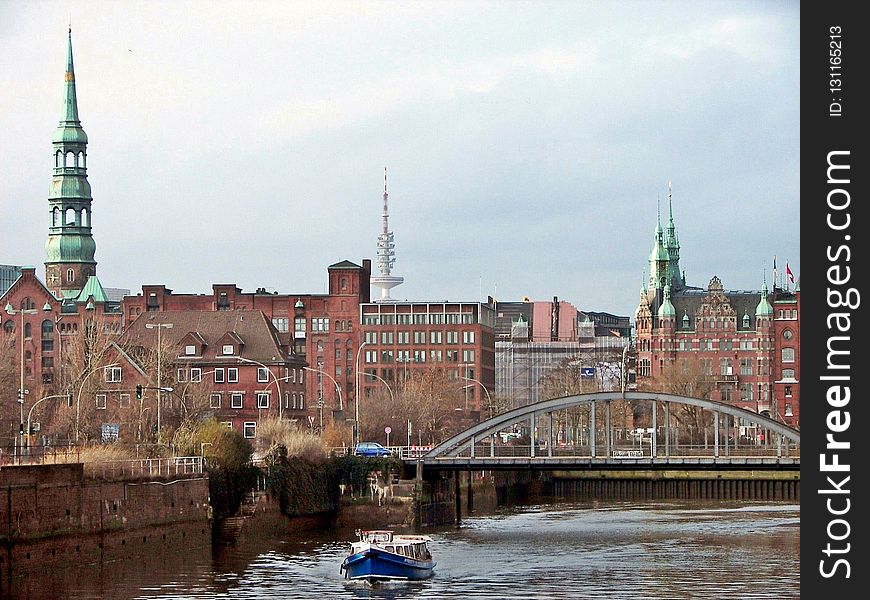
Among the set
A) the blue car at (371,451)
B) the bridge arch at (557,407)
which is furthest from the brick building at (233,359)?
the bridge arch at (557,407)

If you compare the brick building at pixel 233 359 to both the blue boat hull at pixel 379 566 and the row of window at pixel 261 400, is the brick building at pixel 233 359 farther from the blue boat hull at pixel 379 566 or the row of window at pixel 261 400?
the blue boat hull at pixel 379 566

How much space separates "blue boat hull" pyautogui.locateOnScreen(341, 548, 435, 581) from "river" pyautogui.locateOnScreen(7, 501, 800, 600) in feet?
1.69

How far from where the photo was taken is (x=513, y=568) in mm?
74000

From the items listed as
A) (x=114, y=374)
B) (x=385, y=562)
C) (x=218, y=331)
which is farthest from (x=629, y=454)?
(x=218, y=331)

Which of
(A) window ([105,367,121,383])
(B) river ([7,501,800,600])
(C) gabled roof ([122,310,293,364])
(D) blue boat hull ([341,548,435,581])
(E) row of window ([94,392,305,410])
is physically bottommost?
(B) river ([7,501,800,600])

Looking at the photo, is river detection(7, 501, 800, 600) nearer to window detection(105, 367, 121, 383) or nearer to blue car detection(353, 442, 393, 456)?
blue car detection(353, 442, 393, 456)

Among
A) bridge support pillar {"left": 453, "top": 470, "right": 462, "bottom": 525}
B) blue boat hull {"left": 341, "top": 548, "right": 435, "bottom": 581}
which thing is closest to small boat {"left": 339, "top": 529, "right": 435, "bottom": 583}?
blue boat hull {"left": 341, "top": 548, "right": 435, "bottom": 581}

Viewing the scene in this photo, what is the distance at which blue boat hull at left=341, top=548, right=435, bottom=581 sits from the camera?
70312 millimetres

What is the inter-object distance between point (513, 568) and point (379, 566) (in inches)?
253

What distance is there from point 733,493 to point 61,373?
2403 inches

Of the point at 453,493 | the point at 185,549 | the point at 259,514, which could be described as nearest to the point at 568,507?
the point at 453,493

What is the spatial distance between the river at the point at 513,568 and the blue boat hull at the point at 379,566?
516 millimetres

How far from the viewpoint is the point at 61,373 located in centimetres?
15962

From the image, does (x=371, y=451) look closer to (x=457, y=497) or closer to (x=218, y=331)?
(x=457, y=497)
